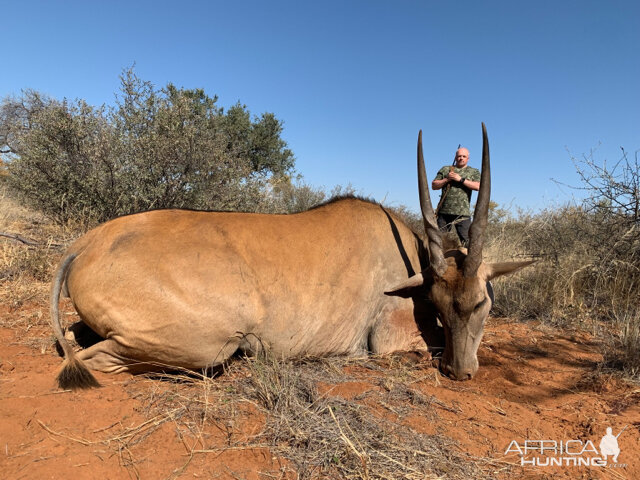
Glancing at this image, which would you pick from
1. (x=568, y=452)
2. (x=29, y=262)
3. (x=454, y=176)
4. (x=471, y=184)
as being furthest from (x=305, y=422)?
(x=29, y=262)

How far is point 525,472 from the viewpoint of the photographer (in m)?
2.23

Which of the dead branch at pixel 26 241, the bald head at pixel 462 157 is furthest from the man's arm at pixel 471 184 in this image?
the dead branch at pixel 26 241

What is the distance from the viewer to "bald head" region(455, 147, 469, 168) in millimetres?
6230

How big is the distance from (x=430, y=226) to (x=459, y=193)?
278 cm

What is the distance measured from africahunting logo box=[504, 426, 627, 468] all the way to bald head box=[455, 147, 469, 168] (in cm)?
446

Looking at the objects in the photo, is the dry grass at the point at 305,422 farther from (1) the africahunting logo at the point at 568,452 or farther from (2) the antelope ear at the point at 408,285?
(2) the antelope ear at the point at 408,285

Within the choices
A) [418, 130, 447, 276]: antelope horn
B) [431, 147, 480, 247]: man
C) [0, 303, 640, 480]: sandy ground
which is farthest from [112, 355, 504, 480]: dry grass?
[431, 147, 480, 247]: man

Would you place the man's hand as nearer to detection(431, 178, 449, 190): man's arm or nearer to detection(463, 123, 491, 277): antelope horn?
detection(431, 178, 449, 190): man's arm

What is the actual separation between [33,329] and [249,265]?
8.22 ft

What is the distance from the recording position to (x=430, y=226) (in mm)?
3684

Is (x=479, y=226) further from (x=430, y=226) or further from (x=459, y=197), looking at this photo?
(x=459, y=197)

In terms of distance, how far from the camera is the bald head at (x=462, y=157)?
6.23m

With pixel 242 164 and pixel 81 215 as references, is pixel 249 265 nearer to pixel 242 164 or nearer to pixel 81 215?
pixel 81 215

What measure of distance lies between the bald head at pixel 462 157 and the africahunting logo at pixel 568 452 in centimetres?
446
